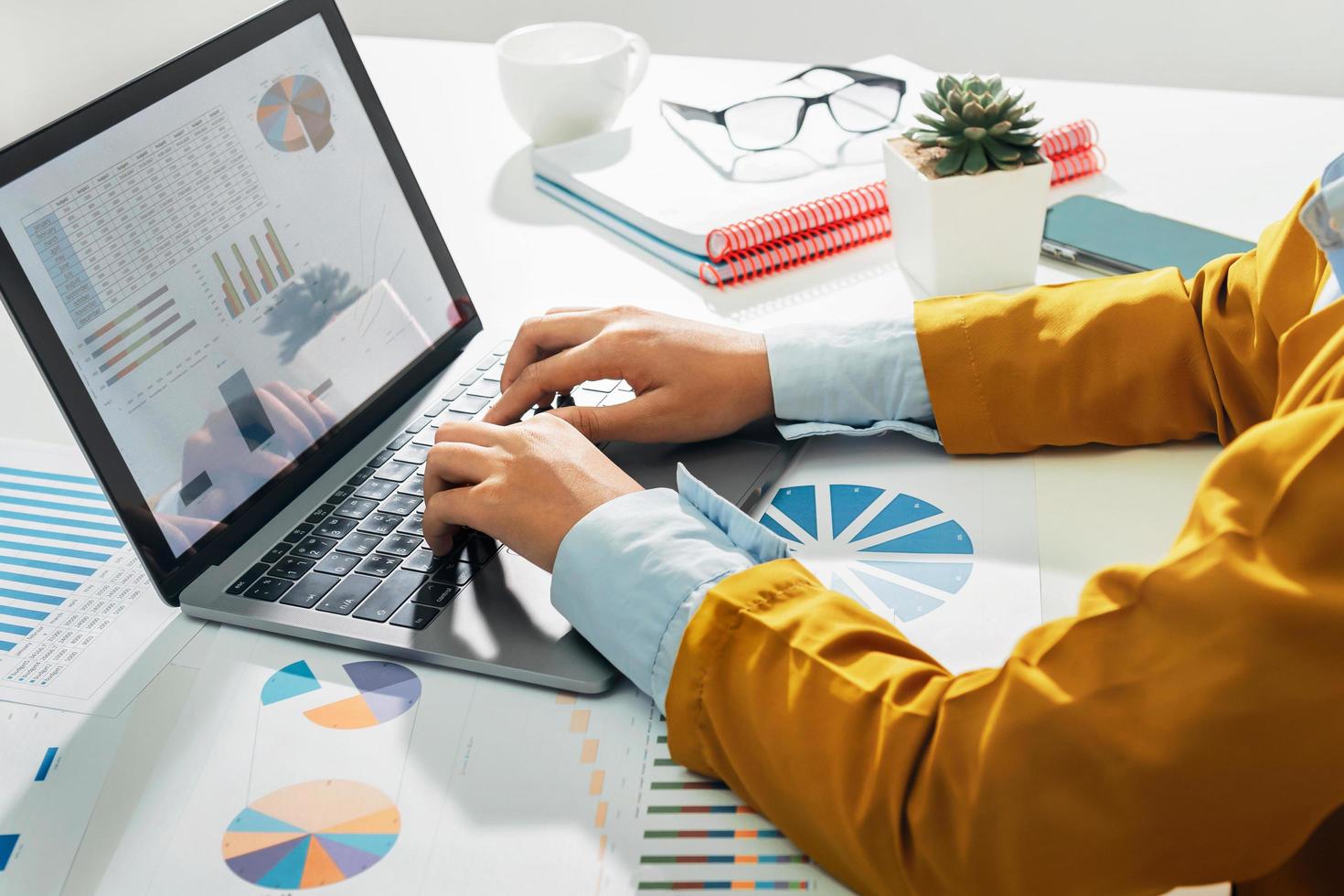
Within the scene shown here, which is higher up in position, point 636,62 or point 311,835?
point 636,62

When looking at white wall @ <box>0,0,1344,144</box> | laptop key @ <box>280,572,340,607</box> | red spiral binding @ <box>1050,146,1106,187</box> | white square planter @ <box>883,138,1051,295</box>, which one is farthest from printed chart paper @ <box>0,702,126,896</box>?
white wall @ <box>0,0,1344,144</box>

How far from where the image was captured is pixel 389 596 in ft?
2.52

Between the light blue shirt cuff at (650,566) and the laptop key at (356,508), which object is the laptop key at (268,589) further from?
the light blue shirt cuff at (650,566)

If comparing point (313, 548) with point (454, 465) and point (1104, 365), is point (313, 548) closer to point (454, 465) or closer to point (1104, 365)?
point (454, 465)

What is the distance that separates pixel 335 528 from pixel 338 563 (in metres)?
0.04

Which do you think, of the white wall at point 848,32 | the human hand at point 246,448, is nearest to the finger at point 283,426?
the human hand at point 246,448

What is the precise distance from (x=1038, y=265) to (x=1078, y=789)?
73cm

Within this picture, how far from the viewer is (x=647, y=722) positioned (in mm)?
681

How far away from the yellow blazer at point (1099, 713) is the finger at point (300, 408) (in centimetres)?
40

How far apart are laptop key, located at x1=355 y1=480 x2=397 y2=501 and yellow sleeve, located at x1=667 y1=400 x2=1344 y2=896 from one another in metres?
0.37

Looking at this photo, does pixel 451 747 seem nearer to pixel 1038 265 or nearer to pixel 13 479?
pixel 13 479

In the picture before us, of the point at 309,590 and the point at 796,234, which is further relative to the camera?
the point at 796,234

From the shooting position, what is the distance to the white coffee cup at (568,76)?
4.59ft

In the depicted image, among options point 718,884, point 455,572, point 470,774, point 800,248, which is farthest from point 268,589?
point 800,248
